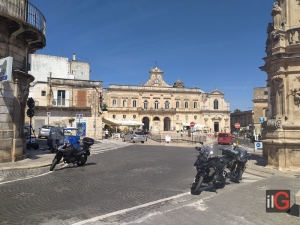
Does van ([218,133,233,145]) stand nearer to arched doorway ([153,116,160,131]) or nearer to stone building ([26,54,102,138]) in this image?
stone building ([26,54,102,138])

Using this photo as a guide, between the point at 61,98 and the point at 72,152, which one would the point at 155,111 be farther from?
the point at 72,152

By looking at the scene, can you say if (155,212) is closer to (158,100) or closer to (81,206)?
(81,206)

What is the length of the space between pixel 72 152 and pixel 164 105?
184ft

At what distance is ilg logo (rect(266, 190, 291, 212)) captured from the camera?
5406mm

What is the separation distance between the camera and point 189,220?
485 cm

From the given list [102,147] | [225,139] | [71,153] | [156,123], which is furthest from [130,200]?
[156,123]

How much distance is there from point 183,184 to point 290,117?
5.02 m

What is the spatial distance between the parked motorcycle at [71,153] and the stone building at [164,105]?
51722mm

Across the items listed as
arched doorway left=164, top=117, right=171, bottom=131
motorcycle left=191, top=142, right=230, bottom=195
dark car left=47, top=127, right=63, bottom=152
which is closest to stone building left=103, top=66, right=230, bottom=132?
arched doorway left=164, top=117, right=171, bottom=131

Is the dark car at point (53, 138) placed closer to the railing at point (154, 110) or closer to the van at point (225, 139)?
the van at point (225, 139)

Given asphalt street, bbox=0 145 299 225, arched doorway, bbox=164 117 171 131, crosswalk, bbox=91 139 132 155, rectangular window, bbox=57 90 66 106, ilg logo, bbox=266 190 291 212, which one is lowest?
crosswalk, bbox=91 139 132 155

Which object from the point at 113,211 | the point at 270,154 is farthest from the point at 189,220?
the point at 270,154

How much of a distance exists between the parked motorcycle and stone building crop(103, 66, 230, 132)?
5172cm

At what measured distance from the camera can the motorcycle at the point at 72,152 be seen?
10.5m
